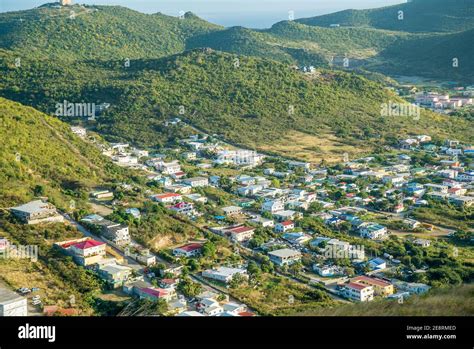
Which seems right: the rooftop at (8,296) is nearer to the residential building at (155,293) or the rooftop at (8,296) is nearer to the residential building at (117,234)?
the residential building at (155,293)

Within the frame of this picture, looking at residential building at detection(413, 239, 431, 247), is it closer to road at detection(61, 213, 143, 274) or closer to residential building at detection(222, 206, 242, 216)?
residential building at detection(222, 206, 242, 216)

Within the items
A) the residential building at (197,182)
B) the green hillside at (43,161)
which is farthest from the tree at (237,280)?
the residential building at (197,182)

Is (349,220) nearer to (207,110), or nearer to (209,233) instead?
(209,233)

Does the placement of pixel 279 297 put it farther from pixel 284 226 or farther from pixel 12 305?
pixel 12 305

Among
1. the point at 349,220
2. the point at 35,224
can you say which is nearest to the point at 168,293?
the point at 35,224

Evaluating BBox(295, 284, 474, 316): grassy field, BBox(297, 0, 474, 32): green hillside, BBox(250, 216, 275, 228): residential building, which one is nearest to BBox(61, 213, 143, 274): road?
BBox(250, 216, 275, 228): residential building

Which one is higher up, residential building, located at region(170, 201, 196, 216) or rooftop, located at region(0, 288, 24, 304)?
rooftop, located at region(0, 288, 24, 304)
